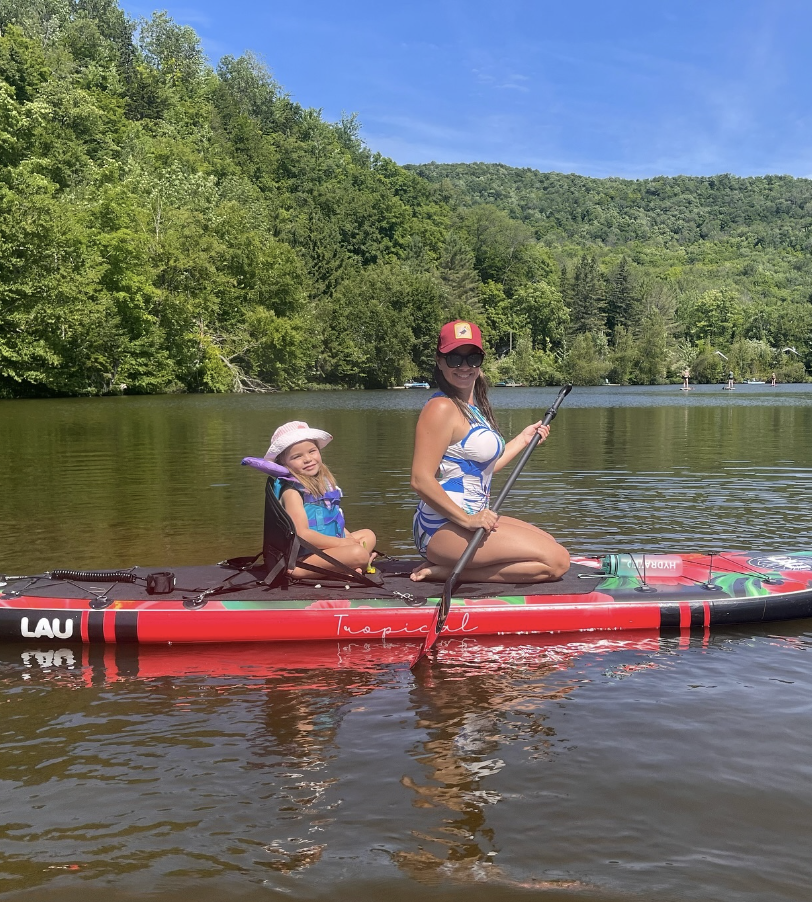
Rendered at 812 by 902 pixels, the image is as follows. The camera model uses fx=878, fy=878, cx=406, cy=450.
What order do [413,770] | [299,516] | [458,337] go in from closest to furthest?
[413,770] < [458,337] < [299,516]

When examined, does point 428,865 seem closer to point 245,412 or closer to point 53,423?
point 53,423

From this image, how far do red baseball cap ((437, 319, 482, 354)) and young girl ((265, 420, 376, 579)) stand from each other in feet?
3.96

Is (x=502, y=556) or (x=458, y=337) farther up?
(x=458, y=337)

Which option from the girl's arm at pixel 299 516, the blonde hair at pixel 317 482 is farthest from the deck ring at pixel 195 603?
the blonde hair at pixel 317 482

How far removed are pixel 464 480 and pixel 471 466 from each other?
0.39 feet

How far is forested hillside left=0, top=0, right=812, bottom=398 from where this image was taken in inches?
1903

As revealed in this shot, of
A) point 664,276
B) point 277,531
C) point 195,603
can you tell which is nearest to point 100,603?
point 195,603

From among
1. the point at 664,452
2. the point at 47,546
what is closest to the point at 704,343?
the point at 664,452

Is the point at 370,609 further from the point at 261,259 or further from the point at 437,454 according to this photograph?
the point at 261,259

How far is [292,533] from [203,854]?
3.21 metres

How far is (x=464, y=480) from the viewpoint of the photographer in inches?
262

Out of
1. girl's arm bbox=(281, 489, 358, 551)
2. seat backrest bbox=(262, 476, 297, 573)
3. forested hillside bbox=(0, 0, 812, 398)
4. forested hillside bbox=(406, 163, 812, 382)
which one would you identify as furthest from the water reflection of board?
forested hillside bbox=(406, 163, 812, 382)

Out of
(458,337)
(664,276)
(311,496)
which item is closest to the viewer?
(458,337)

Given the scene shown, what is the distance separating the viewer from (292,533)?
22.4 ft
